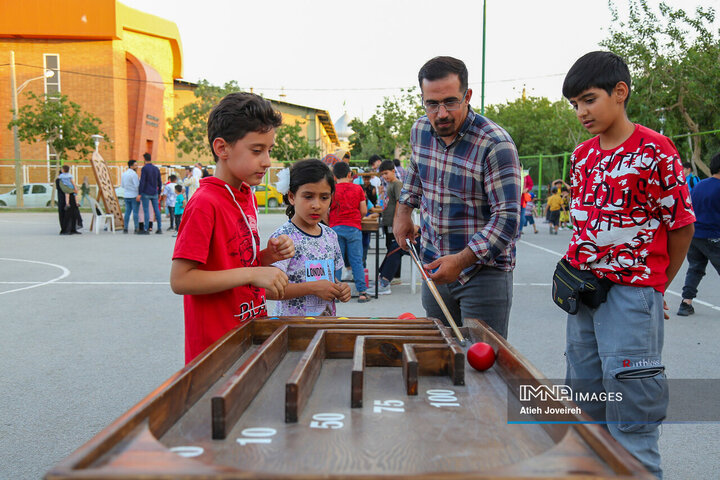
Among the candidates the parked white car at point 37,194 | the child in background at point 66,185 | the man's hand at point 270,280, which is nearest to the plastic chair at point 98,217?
the child in background at point 66,185

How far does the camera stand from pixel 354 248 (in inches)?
305

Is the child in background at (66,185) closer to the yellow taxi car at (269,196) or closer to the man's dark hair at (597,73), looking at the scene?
the yellow taxi car at (269,196)

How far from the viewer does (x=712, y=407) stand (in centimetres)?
403

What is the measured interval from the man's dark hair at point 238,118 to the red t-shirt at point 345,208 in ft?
17.1

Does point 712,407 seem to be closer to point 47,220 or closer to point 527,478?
point 527,478

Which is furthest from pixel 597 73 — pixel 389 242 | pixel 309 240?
pixel 389 242

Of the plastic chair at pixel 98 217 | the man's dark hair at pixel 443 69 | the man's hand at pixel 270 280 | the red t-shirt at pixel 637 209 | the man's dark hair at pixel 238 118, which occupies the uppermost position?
the man's dark hair at pixel 443 69

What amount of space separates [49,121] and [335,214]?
27.5 meters

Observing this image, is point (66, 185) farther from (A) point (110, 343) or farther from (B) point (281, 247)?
(B) point (281, 247)

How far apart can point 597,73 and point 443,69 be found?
73cm

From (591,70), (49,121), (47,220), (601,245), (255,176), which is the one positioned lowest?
(47,220)

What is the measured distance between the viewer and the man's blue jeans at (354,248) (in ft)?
25.0

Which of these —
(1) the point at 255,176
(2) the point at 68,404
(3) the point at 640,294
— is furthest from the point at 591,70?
(2) the point at 68,404

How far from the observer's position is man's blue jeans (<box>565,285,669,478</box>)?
2.29 metres
